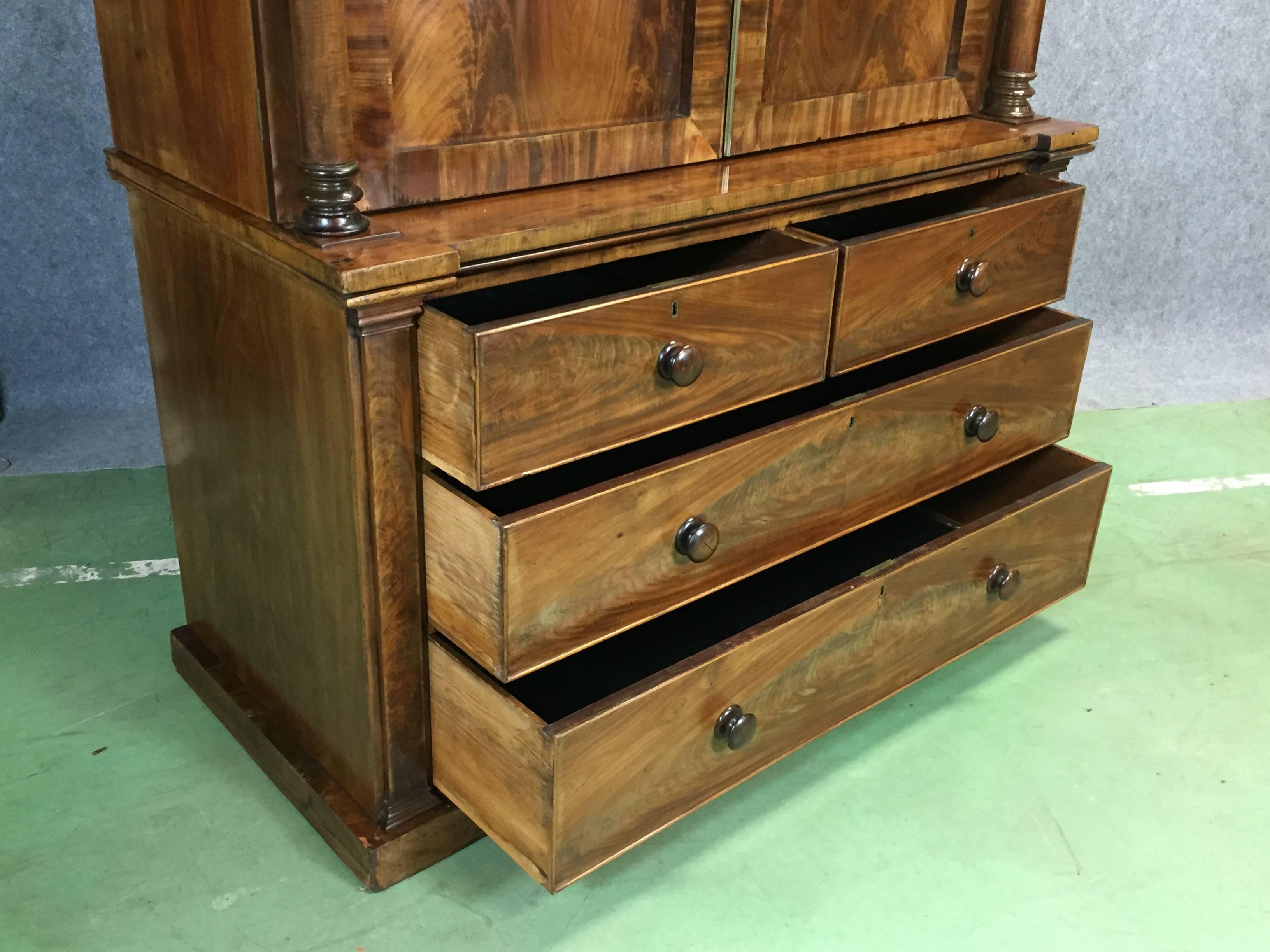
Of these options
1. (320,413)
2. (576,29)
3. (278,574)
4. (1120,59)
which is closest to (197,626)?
(278,574)

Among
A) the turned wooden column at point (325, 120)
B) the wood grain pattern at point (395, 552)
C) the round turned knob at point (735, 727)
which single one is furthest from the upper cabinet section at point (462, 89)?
the round turned knob at point (735, 727)

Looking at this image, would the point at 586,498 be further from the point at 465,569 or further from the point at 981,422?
the point at 981,422

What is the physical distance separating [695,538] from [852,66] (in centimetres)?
67

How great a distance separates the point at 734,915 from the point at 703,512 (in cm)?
46

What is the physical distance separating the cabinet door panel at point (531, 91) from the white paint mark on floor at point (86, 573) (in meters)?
0.97

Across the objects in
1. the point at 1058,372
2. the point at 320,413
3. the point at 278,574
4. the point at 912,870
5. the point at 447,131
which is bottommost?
the point at 912,870

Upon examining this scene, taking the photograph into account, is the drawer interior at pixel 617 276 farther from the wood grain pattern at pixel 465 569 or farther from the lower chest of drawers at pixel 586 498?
the wood grain pattern at pixel 465 569

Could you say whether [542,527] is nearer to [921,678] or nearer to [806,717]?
[806,717]

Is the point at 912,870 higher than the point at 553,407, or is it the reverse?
the point at 553,407

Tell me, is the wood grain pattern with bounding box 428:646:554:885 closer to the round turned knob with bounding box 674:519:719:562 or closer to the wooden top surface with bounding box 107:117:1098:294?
the round turned knob with bounding box 674:519:719:562

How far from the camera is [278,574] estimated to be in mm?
1468

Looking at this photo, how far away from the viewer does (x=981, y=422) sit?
5.56 feet

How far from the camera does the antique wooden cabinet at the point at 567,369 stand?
1.19m

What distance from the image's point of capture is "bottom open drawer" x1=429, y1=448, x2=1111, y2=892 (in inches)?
50.8
